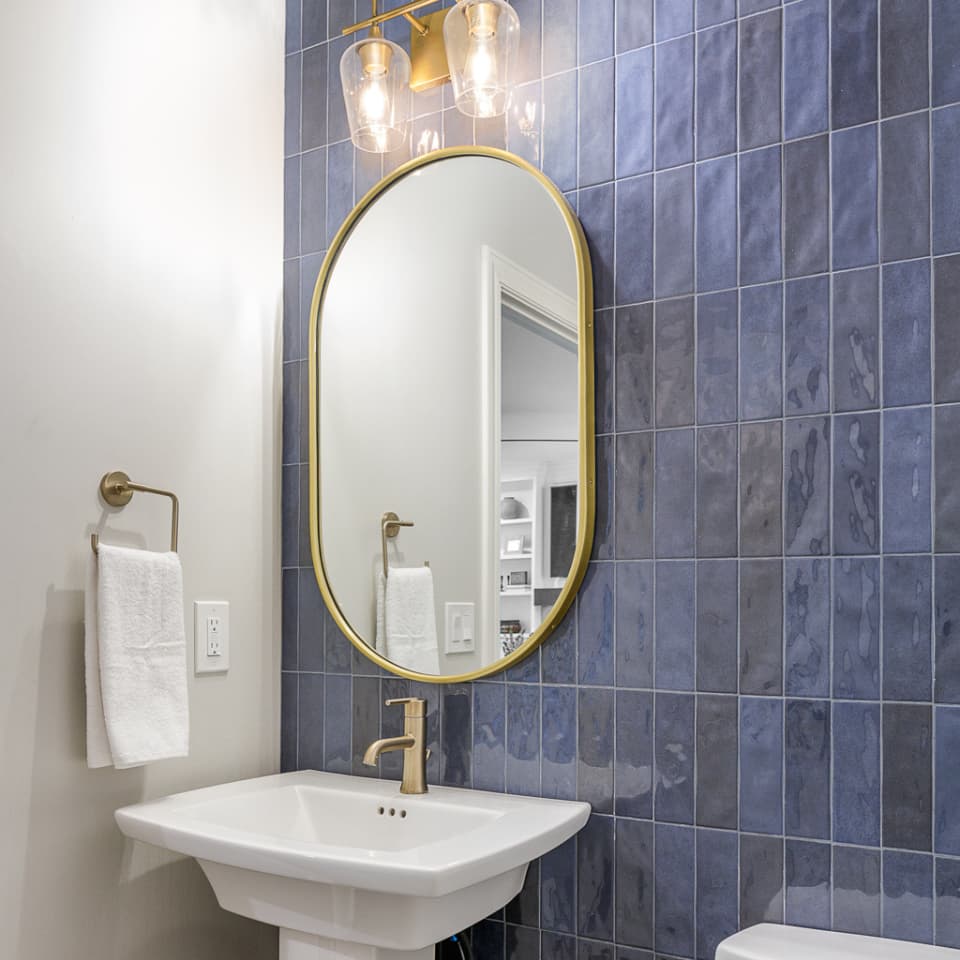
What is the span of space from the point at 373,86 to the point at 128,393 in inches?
26.8

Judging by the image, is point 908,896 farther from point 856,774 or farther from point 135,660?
point 135,660

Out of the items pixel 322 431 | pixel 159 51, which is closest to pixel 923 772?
pixel 322 431

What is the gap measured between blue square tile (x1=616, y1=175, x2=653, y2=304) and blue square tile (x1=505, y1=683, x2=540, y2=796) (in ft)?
2.15

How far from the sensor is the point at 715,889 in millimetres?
1501

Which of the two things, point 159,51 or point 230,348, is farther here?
point 230,348

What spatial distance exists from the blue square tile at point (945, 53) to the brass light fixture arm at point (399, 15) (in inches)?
33.6

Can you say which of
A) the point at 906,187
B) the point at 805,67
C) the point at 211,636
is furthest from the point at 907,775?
the point at 211,636

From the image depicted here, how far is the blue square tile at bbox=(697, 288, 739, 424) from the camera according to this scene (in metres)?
1.55

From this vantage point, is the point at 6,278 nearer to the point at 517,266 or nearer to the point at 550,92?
the point at 517,266

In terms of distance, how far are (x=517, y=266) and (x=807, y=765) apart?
2.96 ft

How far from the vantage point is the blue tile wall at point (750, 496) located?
1404mm

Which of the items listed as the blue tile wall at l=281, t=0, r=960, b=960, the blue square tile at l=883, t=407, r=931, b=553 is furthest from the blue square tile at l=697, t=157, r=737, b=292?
the blue square tile at l=883, t=407, r=931, b=553

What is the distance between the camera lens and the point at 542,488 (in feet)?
5.51

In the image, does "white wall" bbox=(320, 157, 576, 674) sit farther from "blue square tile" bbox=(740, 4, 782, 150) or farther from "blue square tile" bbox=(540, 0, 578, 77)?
"blue square tile" bbox=(740, 4, 782, 150)
